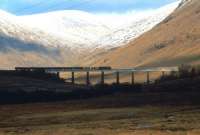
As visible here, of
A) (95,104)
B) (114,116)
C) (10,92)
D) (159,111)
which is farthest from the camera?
(10,92)

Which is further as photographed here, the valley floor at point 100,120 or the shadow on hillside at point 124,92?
the shadow on hillside at point 124,92

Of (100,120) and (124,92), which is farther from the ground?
(124,92)

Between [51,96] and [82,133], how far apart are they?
59.8 m

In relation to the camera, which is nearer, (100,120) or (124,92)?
(100,120)

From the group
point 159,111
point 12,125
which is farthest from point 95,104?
point 12,125

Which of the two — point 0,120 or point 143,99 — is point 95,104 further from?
point 0,120

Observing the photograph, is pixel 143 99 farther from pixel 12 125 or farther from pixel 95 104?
pixel 12 125

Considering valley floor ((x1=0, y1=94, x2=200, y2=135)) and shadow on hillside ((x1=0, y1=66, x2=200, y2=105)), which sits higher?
shadow on hillside ((x1=0, y1=66, x2=200, y2=105))

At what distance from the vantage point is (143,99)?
110 meters

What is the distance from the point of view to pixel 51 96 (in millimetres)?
118438

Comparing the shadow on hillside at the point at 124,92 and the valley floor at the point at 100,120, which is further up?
the shadow on hillside at the point at 124,92

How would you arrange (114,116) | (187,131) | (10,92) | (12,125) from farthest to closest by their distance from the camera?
(10,92), (114,116), (12,125), (187,131)

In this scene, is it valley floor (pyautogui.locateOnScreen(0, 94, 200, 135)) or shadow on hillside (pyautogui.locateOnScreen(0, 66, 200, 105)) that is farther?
shadow on hillside (pyautogui.locateOnScreen(0, 66, 200, 105))

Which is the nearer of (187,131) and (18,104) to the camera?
(187,131)
